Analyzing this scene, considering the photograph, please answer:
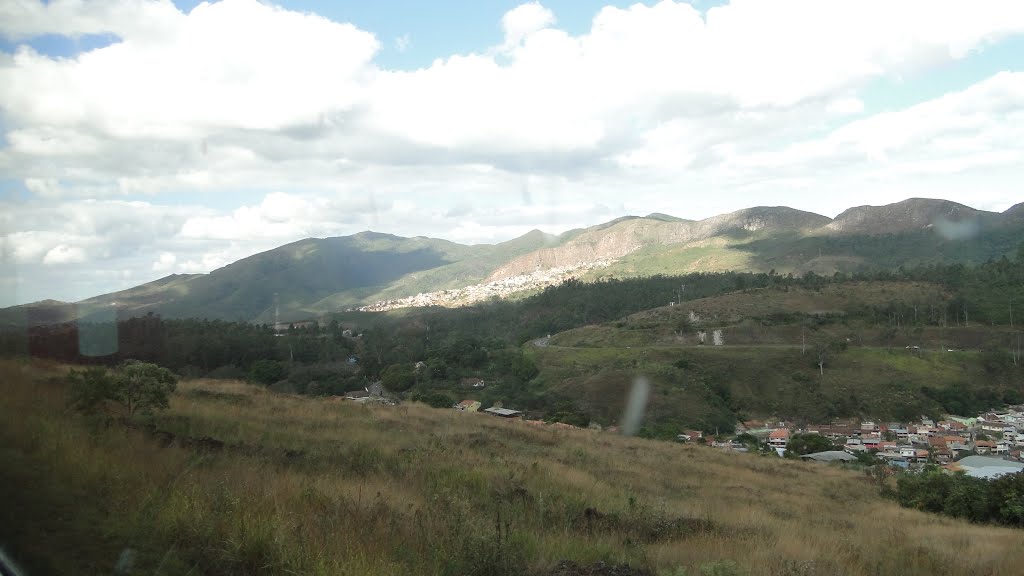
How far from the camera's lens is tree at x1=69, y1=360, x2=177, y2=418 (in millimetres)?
8477

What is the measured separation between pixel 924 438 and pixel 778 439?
11448 millimetres

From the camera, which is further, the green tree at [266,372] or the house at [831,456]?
the green tree at [266,372]

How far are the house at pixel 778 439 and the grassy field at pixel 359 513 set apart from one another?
35670 mm

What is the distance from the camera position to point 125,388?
31.1 feet

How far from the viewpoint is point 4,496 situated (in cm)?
451

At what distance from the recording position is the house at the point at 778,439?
46.4 meters

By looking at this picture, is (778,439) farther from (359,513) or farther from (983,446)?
(359,513)

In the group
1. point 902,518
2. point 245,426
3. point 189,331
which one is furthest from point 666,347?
point 245,426

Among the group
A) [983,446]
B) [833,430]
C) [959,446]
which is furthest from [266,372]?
[983,446]

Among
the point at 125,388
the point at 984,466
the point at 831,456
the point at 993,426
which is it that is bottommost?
the point at 993,426

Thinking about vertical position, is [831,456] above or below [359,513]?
below

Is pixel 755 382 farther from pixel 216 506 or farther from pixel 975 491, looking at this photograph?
pixel 216 506

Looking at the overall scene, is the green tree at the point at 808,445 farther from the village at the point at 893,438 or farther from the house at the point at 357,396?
the house at the point at 357,396

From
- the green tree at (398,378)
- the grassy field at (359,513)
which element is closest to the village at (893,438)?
the green tree at (398,378)
